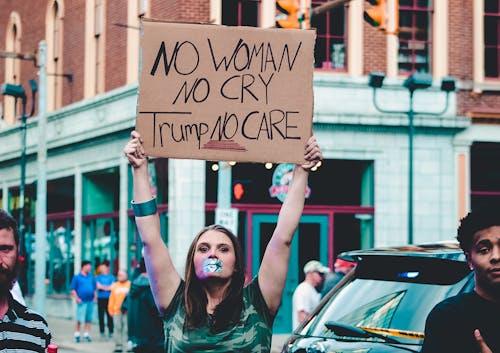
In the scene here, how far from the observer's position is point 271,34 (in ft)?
18.1

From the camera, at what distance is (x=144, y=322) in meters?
13.3

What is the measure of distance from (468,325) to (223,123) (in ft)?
5.55

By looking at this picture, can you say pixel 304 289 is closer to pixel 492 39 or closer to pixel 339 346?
pixel 339 346

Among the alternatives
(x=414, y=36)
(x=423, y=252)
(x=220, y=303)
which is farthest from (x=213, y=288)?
(x=414, y=36)

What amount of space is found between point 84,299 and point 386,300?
64.1 feet

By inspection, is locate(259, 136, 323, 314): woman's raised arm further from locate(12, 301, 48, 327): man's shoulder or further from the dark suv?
the dark suv

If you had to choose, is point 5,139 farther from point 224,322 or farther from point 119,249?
point 224,322

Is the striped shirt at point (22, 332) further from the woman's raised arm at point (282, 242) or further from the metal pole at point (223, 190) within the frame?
the metal pole at point (223, 190)

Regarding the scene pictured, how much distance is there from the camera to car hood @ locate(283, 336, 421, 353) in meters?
6.35

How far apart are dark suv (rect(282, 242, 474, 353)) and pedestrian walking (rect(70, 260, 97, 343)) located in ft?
61.7

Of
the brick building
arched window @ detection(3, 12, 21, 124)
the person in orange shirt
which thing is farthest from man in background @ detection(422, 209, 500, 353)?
arched window @ detection(3, 12, 21, 124)

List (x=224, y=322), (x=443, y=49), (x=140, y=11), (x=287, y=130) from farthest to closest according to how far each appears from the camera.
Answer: (x=140, y=11), (x=443, y=49), (x=287, y=130), (x=224, y=322)

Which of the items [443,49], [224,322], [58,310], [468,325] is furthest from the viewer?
[58,310]

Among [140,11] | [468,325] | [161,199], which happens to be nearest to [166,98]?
[468,325]
